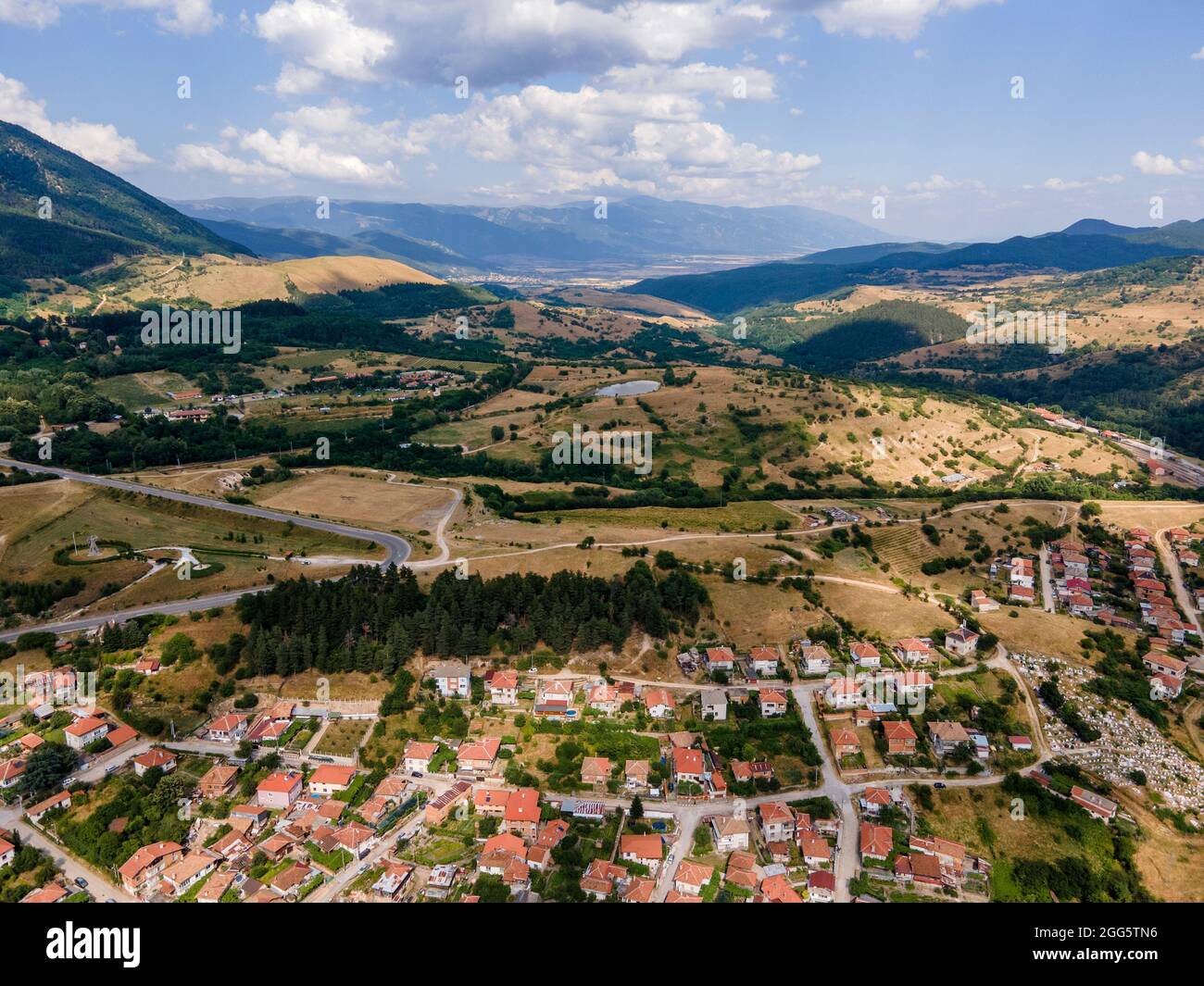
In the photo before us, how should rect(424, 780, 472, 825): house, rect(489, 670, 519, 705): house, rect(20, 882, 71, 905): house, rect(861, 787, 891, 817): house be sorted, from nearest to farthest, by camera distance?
rect(20, 882, 71, 905): house < rect(424, 780, 472, 825): house < rect(861, 787, 891, 817): house < rect(489, 670, 519, 705): house

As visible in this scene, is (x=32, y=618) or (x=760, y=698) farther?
(x=32, y=618)

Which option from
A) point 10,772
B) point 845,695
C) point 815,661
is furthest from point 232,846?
point 815,661

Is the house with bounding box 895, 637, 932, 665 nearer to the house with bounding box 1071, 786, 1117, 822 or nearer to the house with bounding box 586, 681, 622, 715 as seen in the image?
the house with bounding box 1071, 786, 1117, 822

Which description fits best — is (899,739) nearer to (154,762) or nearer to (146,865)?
(146,865)

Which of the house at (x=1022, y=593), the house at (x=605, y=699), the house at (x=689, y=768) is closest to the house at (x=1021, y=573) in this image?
the house at (x=1022, y=593)

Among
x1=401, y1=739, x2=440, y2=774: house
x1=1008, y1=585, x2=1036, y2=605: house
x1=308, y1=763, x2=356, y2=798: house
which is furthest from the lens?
x1=1008, y1=585, x2=1036, y2=605: house

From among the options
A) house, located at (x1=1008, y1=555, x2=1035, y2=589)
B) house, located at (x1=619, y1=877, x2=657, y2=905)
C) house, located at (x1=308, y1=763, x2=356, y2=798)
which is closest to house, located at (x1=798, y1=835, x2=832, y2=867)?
house, located at (x1=619, y1=877, x2=657, y2=905)
